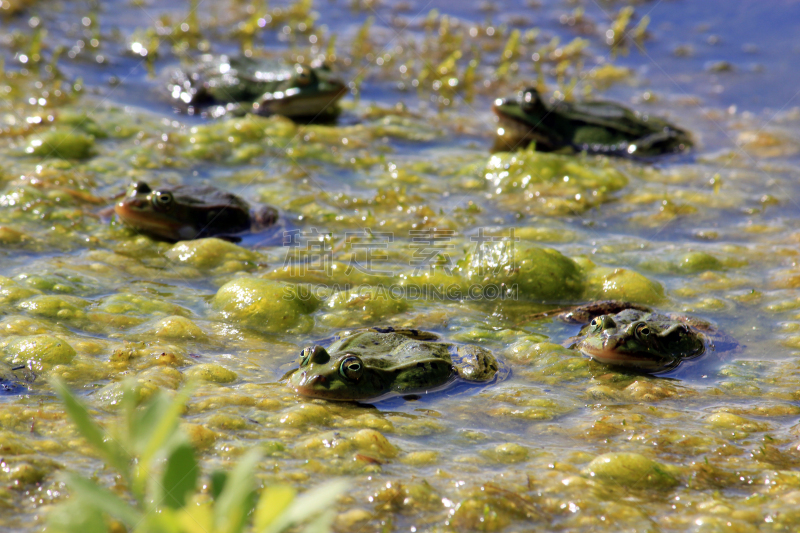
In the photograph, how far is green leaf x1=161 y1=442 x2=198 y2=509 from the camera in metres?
1.26

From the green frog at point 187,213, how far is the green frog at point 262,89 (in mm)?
2255

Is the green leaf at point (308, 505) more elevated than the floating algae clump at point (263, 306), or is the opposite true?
the green leaf at point (308, 505)

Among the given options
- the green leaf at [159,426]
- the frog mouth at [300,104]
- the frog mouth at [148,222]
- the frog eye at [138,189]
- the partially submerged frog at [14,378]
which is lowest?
the partially submerged frog at [14,378]

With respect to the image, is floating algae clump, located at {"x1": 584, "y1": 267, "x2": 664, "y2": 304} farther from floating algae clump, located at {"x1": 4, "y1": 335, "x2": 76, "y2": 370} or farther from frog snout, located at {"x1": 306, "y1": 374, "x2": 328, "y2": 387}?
floating algae clump, located at {"x1": 4, "y1": 335, "x2": 76, "y2": 370}

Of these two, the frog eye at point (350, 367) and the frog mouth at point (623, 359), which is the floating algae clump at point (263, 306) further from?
the frog mouth at point (623, 359)

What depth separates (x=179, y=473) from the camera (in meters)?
1.27

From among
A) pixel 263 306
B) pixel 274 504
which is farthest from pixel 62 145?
pixel 274 504

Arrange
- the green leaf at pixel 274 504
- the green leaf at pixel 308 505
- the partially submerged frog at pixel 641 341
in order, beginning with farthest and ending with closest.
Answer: the partially submerged frog at pixel 641 341, the green leaf at pixel 274 504, the green leaf at pixel 308 505

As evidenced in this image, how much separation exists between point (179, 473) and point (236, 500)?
5.5 inches

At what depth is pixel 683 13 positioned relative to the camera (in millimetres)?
10672

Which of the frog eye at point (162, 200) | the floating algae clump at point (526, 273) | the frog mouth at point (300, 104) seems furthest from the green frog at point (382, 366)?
the frog mouth at point (300, 104)

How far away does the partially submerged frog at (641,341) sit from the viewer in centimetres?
372

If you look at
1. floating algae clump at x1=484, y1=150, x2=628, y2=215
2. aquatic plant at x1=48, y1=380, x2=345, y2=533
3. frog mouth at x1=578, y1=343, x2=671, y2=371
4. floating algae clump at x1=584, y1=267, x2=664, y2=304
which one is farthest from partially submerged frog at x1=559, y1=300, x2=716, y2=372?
aquatic plant at x1=48, y1=380, x2=345, y2=533

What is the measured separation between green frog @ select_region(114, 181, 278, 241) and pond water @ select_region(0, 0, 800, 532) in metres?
0.16
